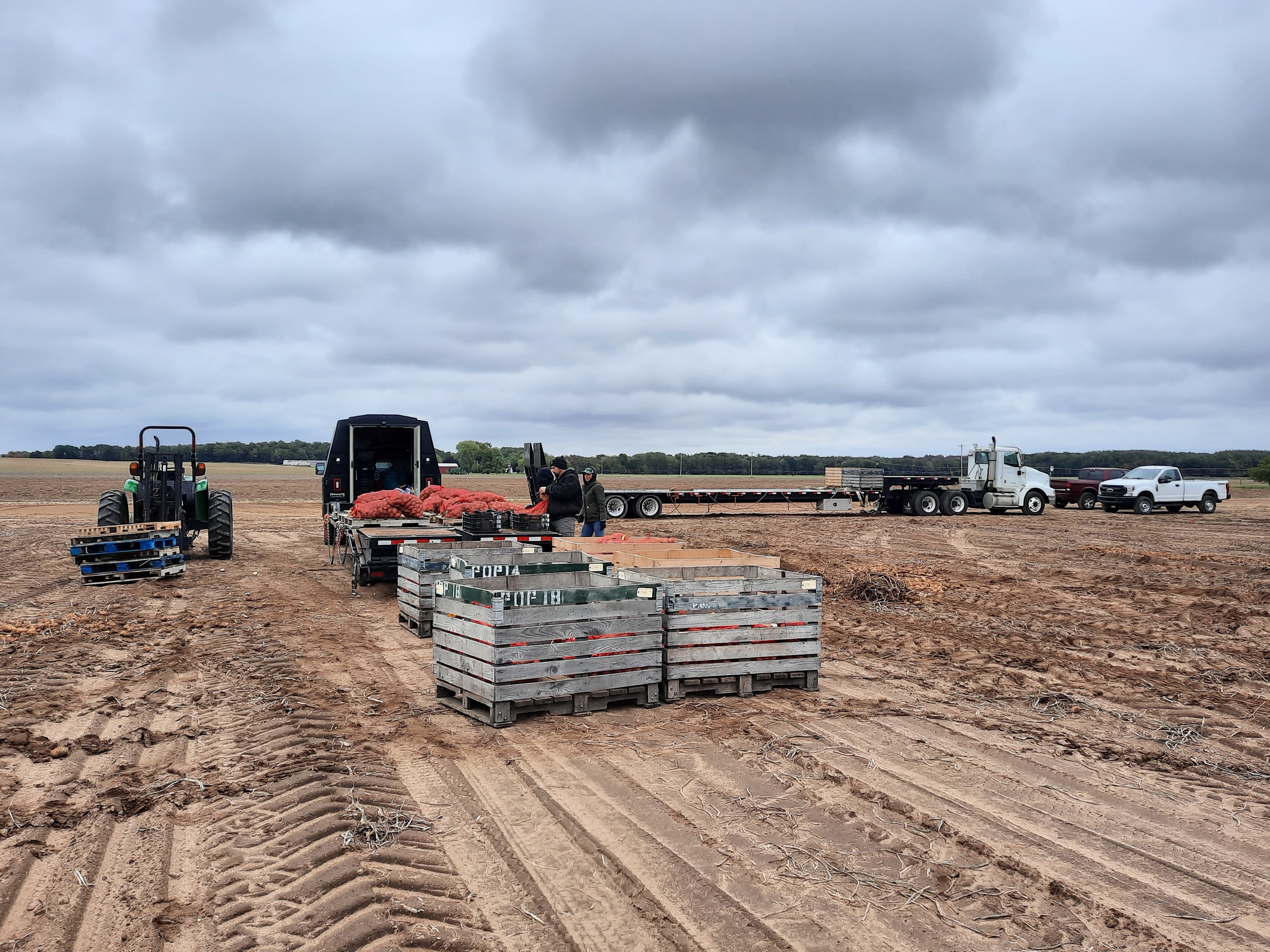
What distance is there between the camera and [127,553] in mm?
13594

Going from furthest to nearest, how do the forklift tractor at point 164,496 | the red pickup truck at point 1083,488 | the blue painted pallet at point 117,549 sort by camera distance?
the red pickup truck at point 1083,488 < the forklift tractor at point 164,496 < the blue painted pallet at point 117,549

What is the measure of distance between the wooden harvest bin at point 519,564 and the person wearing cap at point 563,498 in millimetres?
2515

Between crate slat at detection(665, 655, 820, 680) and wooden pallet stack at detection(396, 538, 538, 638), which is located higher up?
wooden pallet stack at detection(396, 538, 538, 638)

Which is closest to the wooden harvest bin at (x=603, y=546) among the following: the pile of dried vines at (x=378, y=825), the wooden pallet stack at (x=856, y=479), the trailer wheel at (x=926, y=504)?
the pile of dried vines at (x=378, y=825)

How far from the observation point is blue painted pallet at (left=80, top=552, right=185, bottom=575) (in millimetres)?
13438

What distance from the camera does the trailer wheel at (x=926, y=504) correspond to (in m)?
32.0

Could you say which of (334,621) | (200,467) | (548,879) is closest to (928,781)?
(548,879)

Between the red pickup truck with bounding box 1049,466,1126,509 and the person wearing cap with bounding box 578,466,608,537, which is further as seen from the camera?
the red pickup truck with bounding box 1049,466,1126,509

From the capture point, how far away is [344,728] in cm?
619

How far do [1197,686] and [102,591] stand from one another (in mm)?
13838

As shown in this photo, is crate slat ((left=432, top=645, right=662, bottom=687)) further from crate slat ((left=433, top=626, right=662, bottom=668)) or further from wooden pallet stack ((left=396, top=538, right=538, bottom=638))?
wooden pallet stack ((left=396, top=538, right=538, bottom=638))

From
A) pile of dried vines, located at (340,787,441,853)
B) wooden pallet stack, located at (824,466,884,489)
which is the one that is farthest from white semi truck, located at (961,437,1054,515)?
pile of dried vines, located at (340,787,441,853)

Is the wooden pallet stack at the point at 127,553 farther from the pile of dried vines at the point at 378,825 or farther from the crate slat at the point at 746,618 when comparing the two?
the pile of dried vines at the point at 378,825

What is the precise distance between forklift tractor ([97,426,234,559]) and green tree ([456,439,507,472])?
3045 inches
